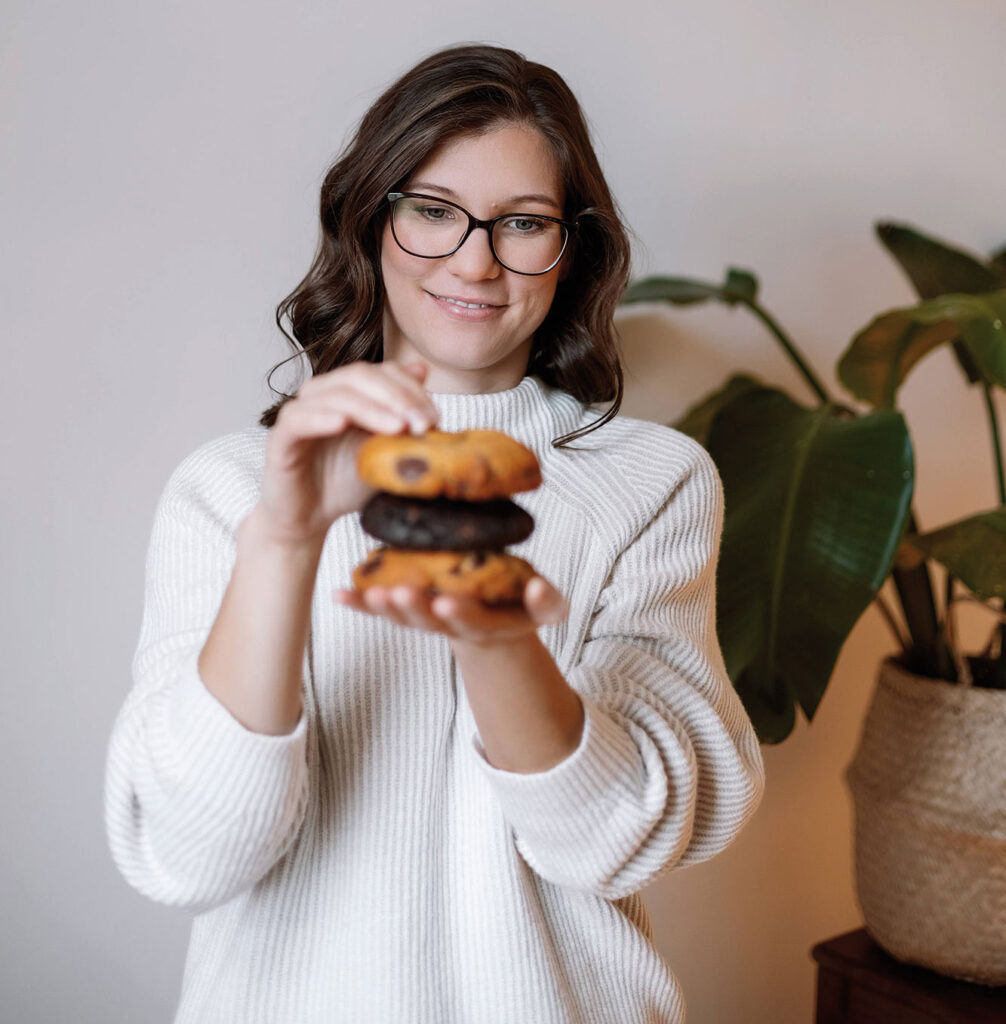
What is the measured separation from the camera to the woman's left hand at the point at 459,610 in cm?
62

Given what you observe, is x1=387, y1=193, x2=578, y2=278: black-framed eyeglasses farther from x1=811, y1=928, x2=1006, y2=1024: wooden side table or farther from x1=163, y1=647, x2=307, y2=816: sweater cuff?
x1=811, y1=928, x2=1006, y2=1024: wooden side table

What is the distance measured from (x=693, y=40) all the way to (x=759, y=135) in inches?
7.9

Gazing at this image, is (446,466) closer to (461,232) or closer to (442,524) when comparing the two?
(442,524)

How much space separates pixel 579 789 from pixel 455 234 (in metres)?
0.51

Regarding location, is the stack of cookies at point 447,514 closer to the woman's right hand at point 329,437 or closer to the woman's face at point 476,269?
the woman's right hand at point 329,437

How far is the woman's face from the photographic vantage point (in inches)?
39.4

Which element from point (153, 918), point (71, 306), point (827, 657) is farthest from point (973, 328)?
point (153, 918)

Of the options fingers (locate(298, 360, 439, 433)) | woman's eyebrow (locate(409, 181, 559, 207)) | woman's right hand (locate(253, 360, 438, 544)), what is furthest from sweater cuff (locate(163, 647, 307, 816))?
woman's eyebrow (locate(409, 181, 559, 207))

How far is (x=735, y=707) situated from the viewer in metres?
1.06

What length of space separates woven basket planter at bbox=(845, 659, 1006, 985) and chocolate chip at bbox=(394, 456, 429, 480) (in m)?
1.24

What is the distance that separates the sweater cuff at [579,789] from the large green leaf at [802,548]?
0.50 metres

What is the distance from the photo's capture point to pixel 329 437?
2.37 ft

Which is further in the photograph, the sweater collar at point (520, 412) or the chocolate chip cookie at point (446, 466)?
the sweater collar at point (520, 412)

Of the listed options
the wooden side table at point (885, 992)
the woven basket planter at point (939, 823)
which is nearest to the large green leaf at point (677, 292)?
the woven basket planter at point (939, 823)
